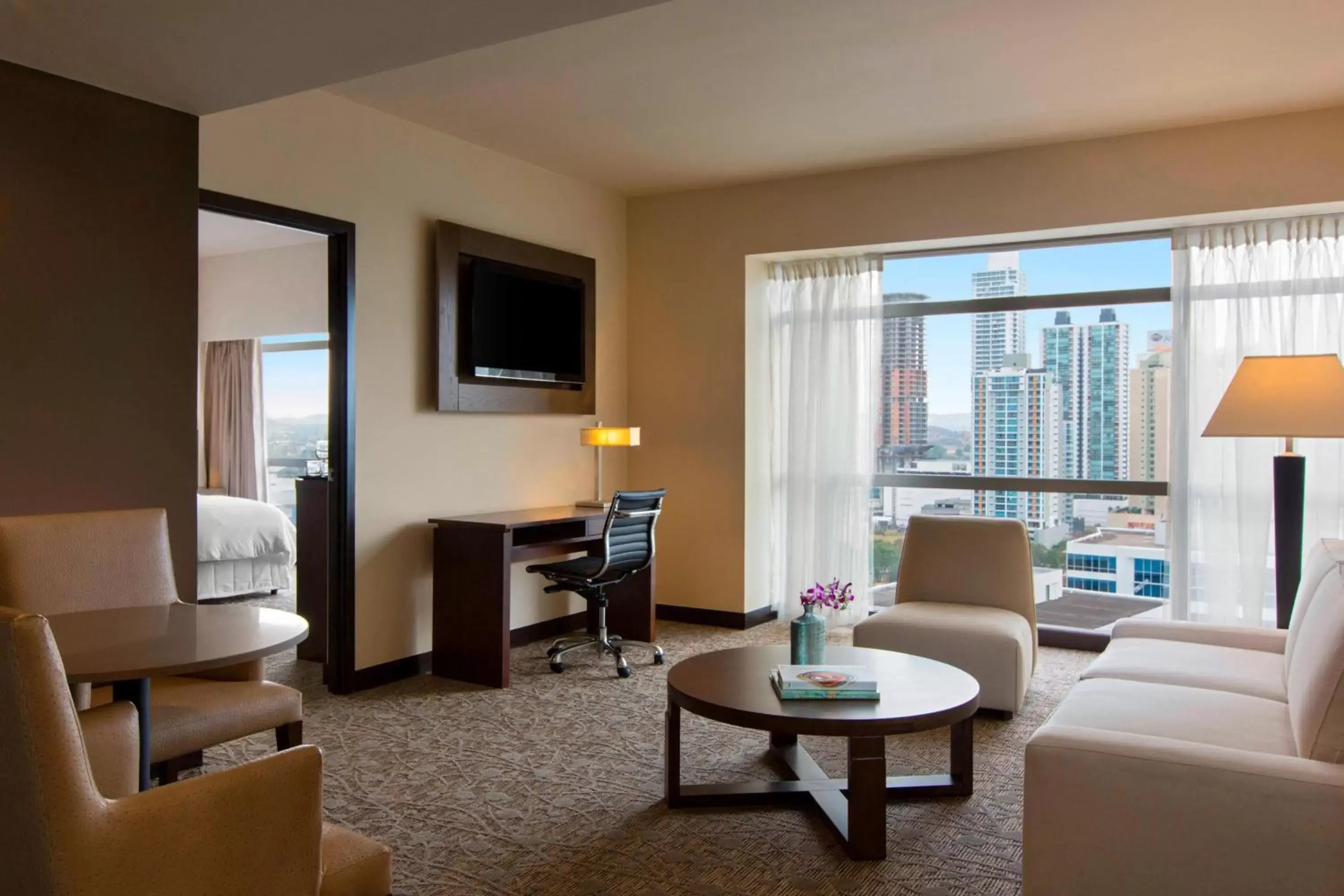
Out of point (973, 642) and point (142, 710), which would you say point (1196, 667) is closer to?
point (973, 642)

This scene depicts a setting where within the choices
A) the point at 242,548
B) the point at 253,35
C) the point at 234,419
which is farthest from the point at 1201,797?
the point at 234,419

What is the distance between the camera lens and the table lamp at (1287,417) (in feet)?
11.4

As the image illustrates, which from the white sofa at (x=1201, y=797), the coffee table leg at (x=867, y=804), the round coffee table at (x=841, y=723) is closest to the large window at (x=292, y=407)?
the round coffee table at (x=841, y=723)

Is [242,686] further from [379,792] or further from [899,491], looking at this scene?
[899,491]

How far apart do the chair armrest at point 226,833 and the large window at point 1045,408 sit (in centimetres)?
423

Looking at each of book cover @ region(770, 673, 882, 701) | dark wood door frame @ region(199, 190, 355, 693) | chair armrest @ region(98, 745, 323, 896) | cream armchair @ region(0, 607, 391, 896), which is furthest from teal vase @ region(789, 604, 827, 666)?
dark wood door frame @ region(199, 190, 355, 693)

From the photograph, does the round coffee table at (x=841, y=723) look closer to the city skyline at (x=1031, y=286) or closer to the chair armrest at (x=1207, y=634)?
the chair armrest at (x=1207, y=634)

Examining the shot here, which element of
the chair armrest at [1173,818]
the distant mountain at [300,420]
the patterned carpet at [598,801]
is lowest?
the patterned carpet at [598,801]

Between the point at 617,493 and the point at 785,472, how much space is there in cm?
187

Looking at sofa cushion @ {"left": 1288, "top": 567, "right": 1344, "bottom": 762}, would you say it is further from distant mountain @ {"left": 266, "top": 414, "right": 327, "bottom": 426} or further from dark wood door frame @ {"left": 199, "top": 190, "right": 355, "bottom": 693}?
distant mountain @ {"left": 266, "top": 414, "right": 327, "bottom": 426}

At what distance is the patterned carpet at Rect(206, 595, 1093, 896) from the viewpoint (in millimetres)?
2584

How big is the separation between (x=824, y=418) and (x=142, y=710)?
14.6 feet

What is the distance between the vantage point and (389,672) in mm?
4629

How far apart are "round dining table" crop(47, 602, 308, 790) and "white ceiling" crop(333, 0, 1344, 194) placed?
244 centimetres
